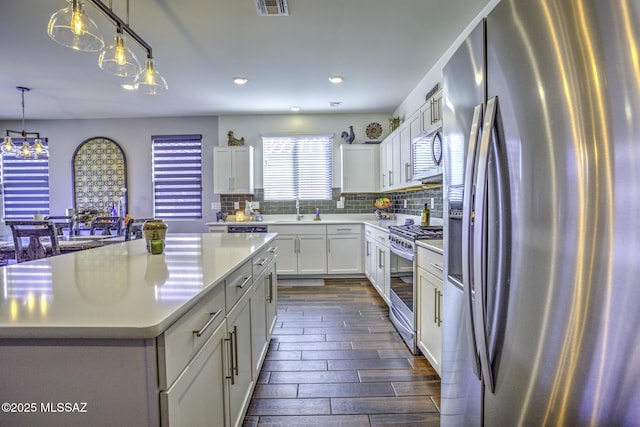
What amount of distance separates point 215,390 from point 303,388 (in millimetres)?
1003

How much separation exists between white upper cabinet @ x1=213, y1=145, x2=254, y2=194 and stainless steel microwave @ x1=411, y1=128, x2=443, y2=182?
2.70 m

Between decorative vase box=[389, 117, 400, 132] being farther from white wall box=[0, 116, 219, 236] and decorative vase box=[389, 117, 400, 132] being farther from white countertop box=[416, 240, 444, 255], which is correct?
white countertop box=[416, 240, 444, 255]

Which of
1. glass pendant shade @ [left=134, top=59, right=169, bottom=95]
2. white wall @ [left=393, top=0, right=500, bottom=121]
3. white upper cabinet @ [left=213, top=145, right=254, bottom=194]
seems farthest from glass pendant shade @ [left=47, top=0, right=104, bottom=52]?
white upper cabinet @ [left=213, top=145, right=254, bottom=194]

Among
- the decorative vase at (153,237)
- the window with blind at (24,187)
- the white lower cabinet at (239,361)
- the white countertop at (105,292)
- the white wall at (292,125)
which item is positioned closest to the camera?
the white countertop at (105,292)

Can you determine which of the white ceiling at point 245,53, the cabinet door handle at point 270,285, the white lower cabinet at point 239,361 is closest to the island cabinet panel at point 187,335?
the white lower cabinet at point 239,361

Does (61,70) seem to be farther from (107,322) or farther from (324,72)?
(107,322)

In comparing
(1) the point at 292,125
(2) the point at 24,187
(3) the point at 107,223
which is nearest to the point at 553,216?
(3) the point at 107,223

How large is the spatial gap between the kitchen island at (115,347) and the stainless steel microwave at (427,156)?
6.12ft

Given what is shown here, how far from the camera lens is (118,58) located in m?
1.97

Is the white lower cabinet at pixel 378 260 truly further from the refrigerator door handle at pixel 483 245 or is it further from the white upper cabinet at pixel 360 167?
the refrigerator door handle at pixel 483 245

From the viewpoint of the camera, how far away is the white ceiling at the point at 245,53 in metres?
2.49

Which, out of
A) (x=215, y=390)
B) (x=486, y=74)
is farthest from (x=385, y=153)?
(x=215, y=390)

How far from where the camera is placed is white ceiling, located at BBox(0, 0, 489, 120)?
2.49 meters

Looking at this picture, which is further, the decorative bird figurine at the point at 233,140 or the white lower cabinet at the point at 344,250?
the decorative bird figurine at the point at 233,140
